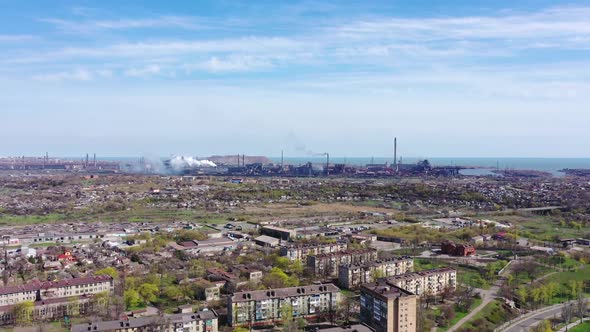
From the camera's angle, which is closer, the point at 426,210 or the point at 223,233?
the point at 223,233

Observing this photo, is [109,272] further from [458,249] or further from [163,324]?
[458,249]

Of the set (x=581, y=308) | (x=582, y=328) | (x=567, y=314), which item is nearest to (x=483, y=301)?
(x=567, y=314)

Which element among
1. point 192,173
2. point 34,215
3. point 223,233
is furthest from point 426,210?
point 192,173

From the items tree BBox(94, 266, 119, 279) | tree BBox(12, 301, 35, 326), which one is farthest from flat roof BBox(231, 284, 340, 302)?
tree BBox(94, 266, 119, 279)

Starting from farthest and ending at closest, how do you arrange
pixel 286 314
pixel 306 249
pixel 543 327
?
pixel 306 249
pixel 286 314
pixel 543 327

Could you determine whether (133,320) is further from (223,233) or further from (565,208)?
(565,208)

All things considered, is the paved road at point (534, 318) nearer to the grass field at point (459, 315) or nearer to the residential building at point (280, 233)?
the grass field at point (459, 315)
